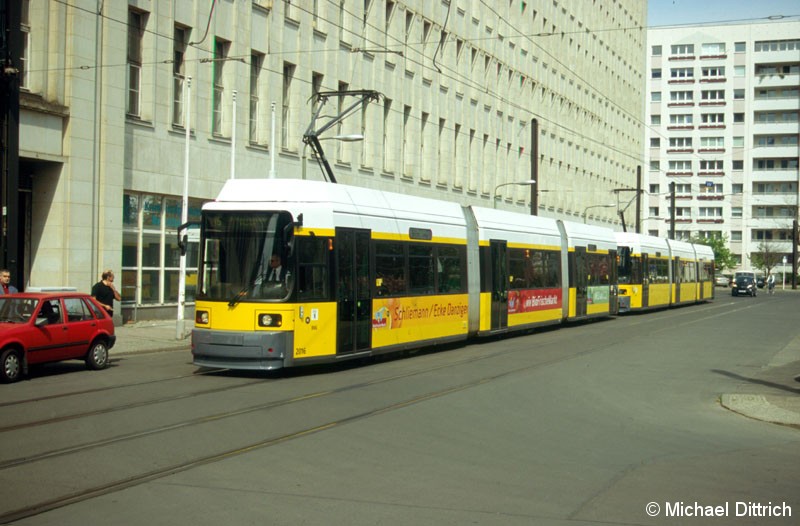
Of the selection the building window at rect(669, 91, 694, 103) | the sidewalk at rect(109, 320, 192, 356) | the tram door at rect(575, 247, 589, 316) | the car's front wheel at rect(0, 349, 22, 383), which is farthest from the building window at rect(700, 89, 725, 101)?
the car's front wheel at rect(0, 349, 22, 383)

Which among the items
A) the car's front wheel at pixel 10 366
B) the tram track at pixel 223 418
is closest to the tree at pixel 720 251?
the tram track at pixel 223 418

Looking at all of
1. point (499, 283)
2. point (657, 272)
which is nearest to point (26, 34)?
point (499, 283)

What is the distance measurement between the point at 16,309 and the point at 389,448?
8383 millimetres

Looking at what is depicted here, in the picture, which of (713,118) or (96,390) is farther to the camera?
(713,118)

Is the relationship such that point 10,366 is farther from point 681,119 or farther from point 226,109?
point 681,119

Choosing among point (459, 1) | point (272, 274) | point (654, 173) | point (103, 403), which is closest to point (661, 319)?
point (459, 1)

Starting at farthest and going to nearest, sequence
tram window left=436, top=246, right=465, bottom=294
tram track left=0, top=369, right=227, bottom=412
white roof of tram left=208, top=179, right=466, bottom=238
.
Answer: tram window left=436, top=246, right=465, bottom=294 → white roof of tram left=208, top=179, right=466, bottom=238 → tram track left=0, top=369, right=227, bottom=412

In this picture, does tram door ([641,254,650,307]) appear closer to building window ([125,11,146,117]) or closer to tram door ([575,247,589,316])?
tram door ([575,247,589,316])

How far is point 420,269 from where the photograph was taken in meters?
19.5

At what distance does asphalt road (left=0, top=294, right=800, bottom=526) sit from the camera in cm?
699

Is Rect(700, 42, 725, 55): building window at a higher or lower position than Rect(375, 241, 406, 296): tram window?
higher

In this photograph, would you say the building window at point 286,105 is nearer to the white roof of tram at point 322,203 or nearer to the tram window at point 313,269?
the white roof of tram at point 322,203

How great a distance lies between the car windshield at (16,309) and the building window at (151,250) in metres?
12.8

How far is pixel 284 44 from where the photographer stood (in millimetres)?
34562
